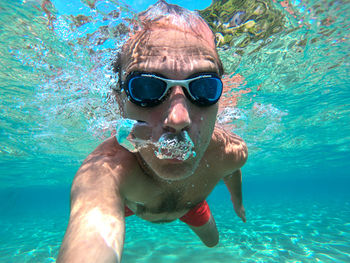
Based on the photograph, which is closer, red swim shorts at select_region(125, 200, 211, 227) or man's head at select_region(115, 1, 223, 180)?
Answer: man's head at select_region(115, 1, 223, 180)

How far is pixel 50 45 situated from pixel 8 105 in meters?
7.13

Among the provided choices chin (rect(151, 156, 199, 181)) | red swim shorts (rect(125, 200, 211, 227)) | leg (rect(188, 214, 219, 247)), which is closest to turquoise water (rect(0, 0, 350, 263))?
leg (rect(188, 214, 219, 247))

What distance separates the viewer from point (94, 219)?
163 centimetres

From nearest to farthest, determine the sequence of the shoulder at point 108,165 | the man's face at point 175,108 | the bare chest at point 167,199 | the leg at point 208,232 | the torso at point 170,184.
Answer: the shoulder at point 108,165, the man's face at point 175,108, the torso at point 170,184, the bare chest at point 167,199, the leg at point 208,232

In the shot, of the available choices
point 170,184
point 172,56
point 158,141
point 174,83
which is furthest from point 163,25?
point 170,184

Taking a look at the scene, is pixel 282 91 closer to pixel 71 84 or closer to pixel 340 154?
pixel 71 84

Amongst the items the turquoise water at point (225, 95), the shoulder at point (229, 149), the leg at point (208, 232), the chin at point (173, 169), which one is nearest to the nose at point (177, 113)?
the chin at point (173, 169)

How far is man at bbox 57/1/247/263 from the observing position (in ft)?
5.29

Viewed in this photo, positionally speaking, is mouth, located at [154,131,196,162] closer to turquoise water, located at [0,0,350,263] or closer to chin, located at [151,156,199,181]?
chin, located at [151,156,199,181]

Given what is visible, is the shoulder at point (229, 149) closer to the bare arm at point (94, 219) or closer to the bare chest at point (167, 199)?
the bare chest at point (167, 199)

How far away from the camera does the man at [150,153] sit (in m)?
1.61

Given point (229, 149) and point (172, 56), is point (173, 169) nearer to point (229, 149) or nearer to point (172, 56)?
point (172, 56)

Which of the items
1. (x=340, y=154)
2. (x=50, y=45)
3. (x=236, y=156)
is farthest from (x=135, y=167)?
(x=340, y=154)

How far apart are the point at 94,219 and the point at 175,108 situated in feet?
4.05
